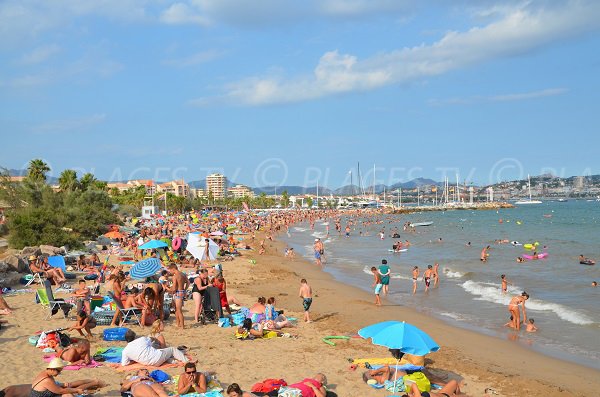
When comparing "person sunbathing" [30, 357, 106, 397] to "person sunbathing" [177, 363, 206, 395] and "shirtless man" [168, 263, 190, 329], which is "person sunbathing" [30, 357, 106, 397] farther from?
"shirtless man" [168, 263, 190, 329]

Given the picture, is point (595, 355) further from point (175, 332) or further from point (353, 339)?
point (175, 332)

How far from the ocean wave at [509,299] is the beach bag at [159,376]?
10.1m

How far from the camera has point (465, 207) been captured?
135m

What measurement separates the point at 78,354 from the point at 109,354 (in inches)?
21.3

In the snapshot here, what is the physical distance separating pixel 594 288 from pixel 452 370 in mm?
11795

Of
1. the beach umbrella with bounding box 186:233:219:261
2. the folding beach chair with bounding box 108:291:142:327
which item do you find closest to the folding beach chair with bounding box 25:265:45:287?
the beach umbrella with bounding box 186:233:219:261

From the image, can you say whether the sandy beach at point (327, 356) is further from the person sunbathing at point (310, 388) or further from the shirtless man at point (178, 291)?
the person sunbathing at point (310, 388)

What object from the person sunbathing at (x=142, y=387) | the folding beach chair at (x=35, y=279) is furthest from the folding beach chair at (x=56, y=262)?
the person sunbathing at (x=142, y=387)

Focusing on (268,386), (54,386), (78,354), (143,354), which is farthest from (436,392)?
(78,354)

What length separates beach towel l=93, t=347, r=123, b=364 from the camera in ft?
25.3

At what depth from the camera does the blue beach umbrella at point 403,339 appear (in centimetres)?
652

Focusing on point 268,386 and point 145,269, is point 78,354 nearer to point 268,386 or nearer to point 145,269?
point 268,386

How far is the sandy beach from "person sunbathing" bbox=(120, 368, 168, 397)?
370 mm

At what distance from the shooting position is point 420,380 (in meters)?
6.96
